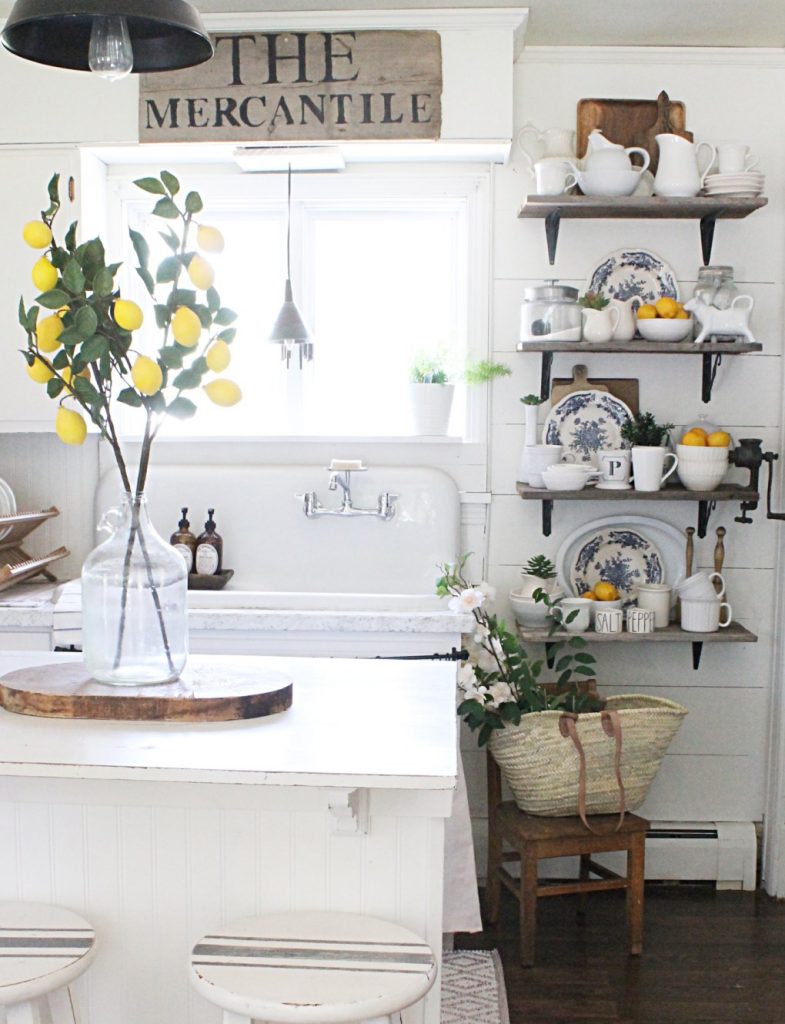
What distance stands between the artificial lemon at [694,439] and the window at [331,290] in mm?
664

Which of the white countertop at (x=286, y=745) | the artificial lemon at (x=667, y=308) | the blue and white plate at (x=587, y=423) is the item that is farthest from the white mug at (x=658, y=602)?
the white countertop at (x=286, y=745)

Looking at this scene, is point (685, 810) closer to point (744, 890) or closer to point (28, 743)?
point (744, 890)

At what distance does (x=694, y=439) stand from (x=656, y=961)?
4.82 ft

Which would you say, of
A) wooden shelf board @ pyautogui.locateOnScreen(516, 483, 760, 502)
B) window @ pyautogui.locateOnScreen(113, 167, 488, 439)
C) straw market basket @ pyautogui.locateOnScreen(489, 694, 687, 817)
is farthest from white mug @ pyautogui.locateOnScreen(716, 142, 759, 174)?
straw market basket @ pyautogui.locateOnScreen(489, 694, 687, 817)

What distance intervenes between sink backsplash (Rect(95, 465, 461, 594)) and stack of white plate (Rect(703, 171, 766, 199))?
117cm

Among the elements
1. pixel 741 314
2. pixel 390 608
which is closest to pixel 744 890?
pixel 390 608

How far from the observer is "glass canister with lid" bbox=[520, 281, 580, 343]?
339cm

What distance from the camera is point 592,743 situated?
10.2ft

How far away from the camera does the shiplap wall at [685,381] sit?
3.52 m

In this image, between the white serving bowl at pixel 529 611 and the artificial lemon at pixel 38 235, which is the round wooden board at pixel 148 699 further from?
the white serving bowl at pixel 529 611

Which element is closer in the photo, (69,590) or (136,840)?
(136,840)

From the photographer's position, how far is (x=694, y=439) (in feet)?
11.3

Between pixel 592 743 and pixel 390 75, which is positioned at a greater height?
pixel 390 75

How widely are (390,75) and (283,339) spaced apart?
31.7 inches
